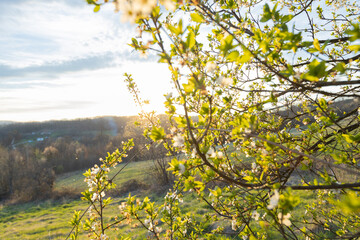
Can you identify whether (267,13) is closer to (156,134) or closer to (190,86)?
(190,86)

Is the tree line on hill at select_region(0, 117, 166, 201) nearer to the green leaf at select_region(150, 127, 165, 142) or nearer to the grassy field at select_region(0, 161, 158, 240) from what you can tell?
the green leaf at select_region(150, 127, 165, 142)

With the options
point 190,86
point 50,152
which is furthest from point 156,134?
point 50,152

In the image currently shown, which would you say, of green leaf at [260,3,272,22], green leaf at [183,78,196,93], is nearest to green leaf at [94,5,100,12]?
green leaf at [183,78,196,93]

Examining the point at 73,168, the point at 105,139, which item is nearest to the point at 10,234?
the point at 73,168

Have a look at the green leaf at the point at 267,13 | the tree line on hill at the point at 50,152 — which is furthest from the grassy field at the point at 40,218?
the green leaf at the point at 267,13

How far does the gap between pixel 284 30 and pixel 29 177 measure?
28079 mm

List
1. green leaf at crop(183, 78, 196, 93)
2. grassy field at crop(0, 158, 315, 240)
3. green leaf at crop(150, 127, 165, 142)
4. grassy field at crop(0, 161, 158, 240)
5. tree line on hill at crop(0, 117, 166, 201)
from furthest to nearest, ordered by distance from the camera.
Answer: tree line on hill at crop(0, 117, 166, 201)
grassy field at crop(0, 161, 158, 240)
grassy field at crop(0, 158, 315, 240)
green leaf at crop(150, 127, 165, 142)
green leaf at crop(183, 78, 196, 93)

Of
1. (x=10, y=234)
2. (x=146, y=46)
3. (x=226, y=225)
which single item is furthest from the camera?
(x=10, y=234)

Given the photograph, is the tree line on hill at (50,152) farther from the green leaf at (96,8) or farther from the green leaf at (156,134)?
the green leaf at (96,8)

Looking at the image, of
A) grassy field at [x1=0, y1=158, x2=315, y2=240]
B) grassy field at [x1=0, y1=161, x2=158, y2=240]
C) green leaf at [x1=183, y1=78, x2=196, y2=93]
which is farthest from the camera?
grassy field at [x1=0, y1=161, x2=158, y2=240]

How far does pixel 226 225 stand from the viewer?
6.17 m

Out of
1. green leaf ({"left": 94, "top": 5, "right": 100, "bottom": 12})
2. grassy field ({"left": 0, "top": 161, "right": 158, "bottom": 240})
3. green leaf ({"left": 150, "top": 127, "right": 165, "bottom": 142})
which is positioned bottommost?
grassy field ({"left": 0, "top": 161, "right": 158, "bottom": 240})

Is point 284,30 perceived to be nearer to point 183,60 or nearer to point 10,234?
point 183,60

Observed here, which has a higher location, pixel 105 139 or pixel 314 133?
pixel 314 133
